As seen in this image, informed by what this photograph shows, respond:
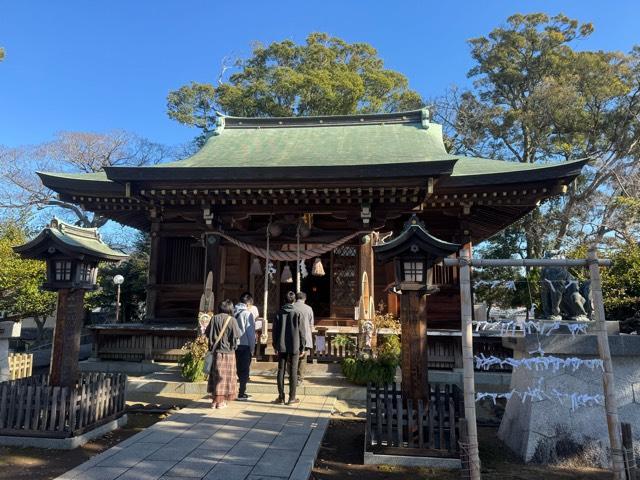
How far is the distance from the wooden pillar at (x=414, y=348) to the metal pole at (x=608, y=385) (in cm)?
182

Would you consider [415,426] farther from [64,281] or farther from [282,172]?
[282,172]

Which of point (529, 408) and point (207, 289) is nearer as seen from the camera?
point (529, 408)

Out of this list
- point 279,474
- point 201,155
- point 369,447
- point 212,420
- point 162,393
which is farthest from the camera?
point 201,155

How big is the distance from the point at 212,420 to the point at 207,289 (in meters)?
3.89

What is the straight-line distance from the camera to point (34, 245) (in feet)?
20.3

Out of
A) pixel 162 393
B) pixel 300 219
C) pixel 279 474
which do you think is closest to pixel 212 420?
pixel 279 474

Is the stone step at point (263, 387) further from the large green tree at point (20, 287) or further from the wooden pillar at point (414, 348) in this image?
the large green tree at point (20, 287)

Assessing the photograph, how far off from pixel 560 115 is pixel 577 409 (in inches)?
842

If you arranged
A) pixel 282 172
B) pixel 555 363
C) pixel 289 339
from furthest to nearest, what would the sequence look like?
pixel 282 172 → pixel 289 339 → pixel 555 363

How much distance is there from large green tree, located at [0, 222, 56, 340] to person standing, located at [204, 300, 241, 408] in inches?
473

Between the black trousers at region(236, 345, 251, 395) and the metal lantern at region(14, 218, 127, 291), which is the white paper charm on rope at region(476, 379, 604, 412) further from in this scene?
the metal lantern at region(14, 218, 127, 291)

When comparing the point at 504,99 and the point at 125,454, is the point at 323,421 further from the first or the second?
the point at 504,99

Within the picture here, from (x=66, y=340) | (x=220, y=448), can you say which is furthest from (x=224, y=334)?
(x=66, y=340)

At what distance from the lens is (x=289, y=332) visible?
22.2 feet
